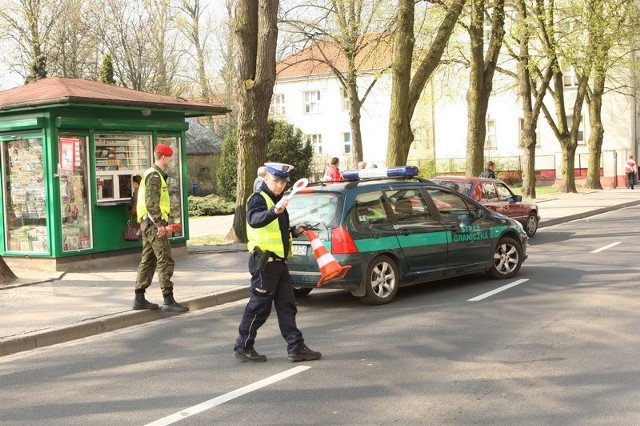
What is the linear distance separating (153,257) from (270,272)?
319cm

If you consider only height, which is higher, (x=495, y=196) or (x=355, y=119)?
(x=355, y=119)

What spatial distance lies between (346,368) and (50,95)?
8.85 m

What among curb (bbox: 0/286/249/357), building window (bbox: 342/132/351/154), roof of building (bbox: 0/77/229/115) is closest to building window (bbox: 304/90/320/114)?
building window (bbox: 342/132/351/154)

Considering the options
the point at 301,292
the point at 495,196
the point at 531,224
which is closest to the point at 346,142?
the point at 531,224

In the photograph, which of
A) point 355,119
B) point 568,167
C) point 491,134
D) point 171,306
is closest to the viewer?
point 171,306

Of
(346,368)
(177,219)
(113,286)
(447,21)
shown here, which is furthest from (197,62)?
(346,368)

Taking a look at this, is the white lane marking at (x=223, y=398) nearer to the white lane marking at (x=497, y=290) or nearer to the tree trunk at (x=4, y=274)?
the white lane marking at (x=497, y=290)

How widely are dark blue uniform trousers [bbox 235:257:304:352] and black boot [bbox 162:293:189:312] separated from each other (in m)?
3.00

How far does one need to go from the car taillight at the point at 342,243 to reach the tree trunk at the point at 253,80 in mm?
7537

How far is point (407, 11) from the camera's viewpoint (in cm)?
1930

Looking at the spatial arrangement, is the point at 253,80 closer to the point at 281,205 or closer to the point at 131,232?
the point at 131,232

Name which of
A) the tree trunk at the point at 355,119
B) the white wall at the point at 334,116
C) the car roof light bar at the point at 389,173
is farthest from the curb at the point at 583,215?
the white wall at the point at 334,116

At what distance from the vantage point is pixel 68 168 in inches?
554

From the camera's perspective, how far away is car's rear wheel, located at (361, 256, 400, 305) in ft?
33.7
